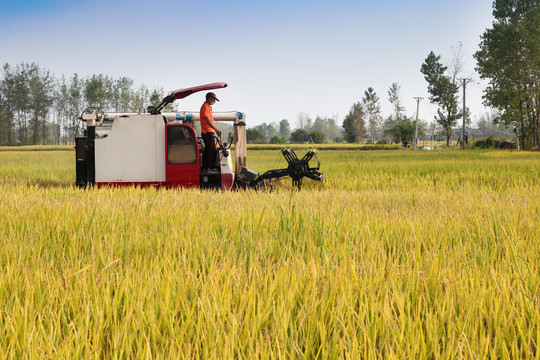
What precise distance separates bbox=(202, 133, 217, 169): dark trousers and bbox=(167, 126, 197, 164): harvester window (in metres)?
0.54

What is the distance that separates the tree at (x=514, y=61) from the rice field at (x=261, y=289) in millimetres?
40006

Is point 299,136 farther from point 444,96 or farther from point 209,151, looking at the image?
point 209,151

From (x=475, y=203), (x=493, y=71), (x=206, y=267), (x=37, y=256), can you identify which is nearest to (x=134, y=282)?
(x=206, y=267)

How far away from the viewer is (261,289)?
2262mm

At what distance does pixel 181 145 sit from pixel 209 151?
736 mm

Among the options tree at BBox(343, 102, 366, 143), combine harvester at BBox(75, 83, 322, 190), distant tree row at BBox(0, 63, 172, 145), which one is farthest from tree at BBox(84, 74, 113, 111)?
combine harvester at BBox(75, 83, 322, 190)

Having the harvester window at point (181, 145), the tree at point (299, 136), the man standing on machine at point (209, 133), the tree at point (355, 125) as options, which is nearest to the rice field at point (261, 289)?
the harvester window at point (181, 145)

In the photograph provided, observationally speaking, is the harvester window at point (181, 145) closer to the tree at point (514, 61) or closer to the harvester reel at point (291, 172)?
the harvester reel at point (291, 172)

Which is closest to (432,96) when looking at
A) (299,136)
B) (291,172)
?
(299,136)

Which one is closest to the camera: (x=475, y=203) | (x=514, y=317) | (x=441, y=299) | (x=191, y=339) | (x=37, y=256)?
(x=191, y=339)

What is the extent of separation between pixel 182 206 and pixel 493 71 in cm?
4237

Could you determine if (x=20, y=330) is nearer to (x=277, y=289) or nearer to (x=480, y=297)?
(x=277, y=289)

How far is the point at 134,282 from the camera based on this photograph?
7.35 ft

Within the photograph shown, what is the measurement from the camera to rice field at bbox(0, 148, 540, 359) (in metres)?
1.68
